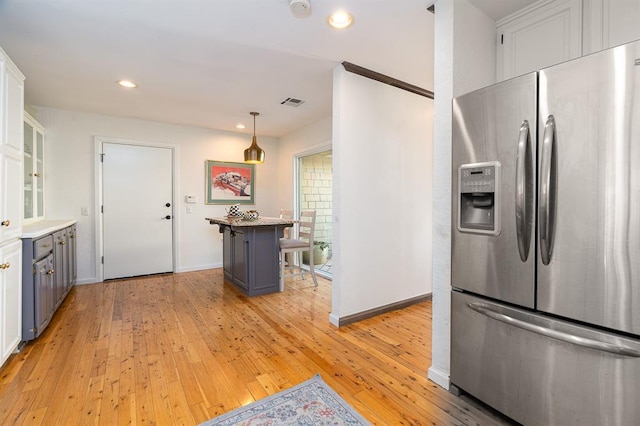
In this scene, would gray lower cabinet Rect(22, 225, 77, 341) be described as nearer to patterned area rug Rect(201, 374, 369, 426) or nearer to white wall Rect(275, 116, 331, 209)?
patterned area rug Rect(201, 374, 369, 426)

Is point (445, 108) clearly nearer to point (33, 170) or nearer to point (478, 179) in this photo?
point (478, 179)

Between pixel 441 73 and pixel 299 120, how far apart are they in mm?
2980

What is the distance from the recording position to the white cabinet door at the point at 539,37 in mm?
1680

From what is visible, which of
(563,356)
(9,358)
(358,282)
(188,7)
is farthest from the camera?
(358,282)

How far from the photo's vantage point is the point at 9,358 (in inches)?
84.8

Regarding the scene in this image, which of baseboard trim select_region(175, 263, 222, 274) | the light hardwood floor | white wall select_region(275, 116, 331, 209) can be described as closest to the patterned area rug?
the light hardwood floor

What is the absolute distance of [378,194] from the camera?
9.71 feet

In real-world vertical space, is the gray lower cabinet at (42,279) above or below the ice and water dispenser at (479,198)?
below

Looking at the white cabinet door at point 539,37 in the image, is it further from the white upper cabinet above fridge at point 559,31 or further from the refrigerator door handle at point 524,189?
the refrigerator door handle at point 524,189

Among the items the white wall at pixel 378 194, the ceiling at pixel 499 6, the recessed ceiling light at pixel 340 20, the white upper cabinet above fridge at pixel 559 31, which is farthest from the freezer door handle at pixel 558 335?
the recessed ceiling light at pixel 340 20

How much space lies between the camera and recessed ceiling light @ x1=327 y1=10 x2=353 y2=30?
2.00 metres

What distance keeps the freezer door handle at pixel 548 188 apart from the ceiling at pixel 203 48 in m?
1.12

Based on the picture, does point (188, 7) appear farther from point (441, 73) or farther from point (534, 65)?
point (534, 65)

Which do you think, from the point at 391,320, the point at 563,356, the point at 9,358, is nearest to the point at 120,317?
the point at 9,358
